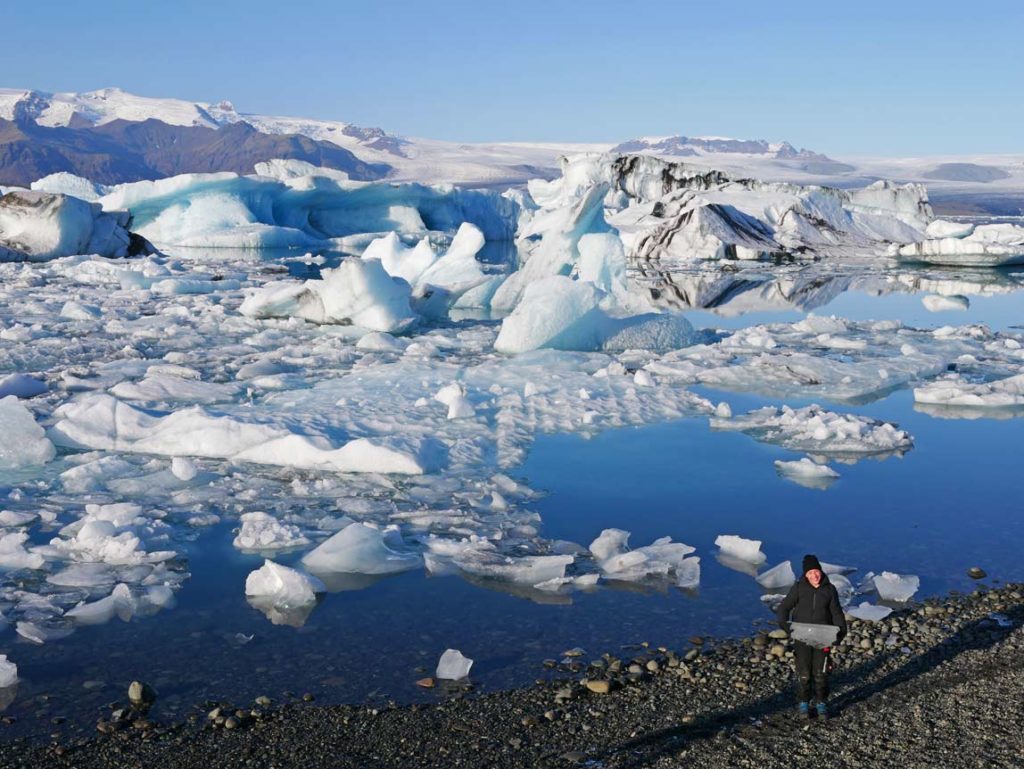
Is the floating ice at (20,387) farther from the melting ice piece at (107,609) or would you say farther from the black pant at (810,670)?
the black pant at (810,670)

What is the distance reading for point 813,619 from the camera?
3434mm

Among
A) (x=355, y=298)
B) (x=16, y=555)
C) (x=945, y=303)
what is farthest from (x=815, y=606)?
(x=945, y=303)

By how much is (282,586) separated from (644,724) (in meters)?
1.82

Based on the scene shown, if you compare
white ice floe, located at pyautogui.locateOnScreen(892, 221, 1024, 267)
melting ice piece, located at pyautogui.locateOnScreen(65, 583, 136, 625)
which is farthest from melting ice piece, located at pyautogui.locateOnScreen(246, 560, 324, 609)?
white ice floe, located at pyautogui.locateOnScreen(892, 221, 1024, 267)

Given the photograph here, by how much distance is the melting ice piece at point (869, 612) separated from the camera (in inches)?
165

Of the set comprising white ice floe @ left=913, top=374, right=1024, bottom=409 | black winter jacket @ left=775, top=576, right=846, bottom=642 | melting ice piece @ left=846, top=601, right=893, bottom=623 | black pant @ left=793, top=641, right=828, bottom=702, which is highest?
black winter jacket @ left=775, top=576, right=846, bottom=642

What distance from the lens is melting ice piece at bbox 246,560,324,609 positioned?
435 cm

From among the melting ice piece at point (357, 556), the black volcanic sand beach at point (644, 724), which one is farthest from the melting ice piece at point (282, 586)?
the black volcanic sand beach at point (644, 724)

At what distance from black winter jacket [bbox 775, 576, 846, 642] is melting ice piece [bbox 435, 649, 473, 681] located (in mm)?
1162

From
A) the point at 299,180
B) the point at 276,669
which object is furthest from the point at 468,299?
the point at 299,180

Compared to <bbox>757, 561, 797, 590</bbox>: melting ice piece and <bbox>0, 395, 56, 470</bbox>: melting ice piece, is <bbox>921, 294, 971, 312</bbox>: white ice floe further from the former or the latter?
<bbox>0, 395, 56, 470</bbox>: melting ice piece

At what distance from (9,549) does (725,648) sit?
3.39 m

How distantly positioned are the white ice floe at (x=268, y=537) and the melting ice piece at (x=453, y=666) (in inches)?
60.1

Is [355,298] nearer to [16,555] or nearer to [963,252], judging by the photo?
[16,555]
